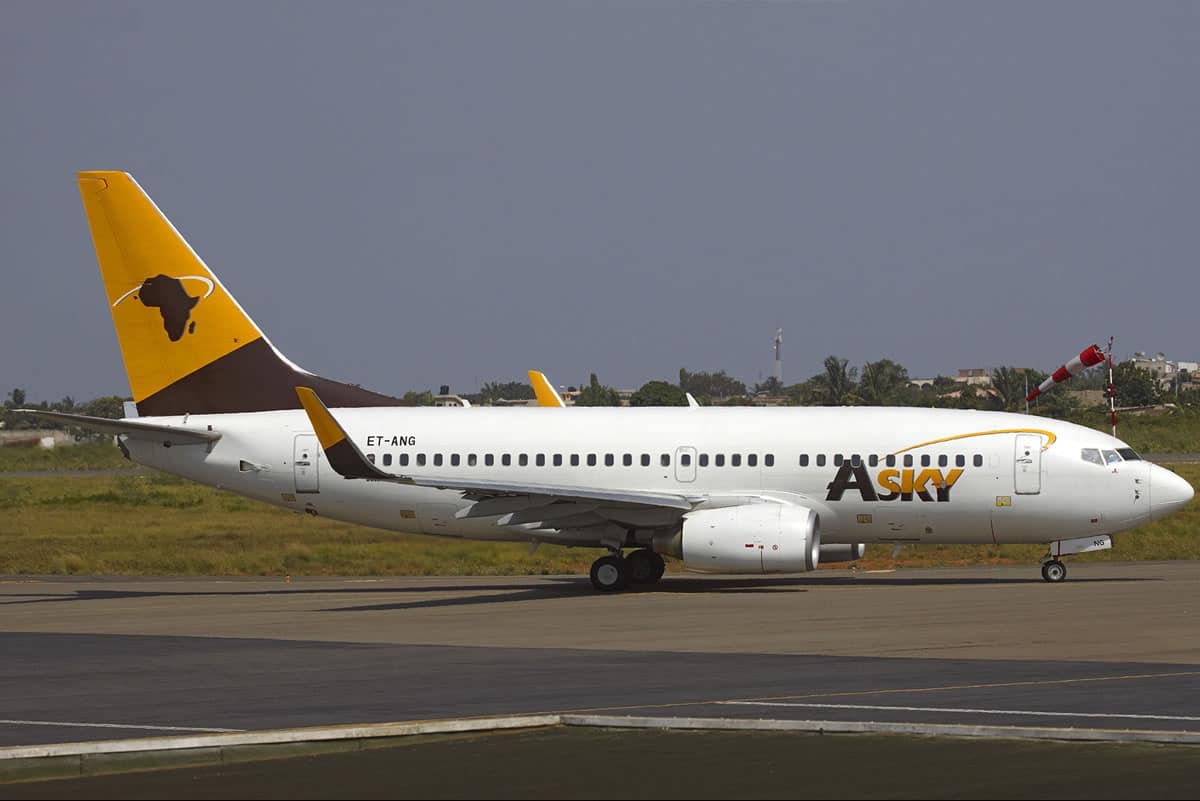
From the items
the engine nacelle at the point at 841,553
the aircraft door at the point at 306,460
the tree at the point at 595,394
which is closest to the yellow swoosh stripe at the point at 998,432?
the engine nacelle at the point at 841,553

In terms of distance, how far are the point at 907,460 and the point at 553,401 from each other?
11508 mm

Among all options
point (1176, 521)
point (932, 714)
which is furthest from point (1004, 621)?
point (1176, 521)

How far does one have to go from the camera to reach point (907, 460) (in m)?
34.5

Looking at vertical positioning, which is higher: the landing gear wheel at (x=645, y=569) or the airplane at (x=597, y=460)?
the airplane at (x=597, y=460)

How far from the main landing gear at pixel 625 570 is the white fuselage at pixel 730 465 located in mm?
637

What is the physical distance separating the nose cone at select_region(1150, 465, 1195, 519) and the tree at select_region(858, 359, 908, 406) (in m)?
74.7

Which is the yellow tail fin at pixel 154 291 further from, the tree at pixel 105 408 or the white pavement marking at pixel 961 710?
the tree at pixel 105 408

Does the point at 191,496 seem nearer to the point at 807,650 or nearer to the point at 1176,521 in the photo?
the point at 1176,521

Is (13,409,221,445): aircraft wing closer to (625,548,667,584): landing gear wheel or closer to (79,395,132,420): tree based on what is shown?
(625,548,667,584): landing gear wheel

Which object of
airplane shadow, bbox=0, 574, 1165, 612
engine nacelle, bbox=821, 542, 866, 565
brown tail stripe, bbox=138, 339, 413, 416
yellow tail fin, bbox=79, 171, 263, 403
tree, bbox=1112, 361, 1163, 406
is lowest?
airplane shadow, bbox=0, 574, 1165, 612

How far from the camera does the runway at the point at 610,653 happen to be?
1625 centimetres

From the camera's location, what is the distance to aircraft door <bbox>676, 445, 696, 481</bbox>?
35312mm

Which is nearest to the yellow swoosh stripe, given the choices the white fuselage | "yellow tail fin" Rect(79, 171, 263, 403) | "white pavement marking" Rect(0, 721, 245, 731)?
the white fuselage

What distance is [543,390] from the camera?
43.6 meters
